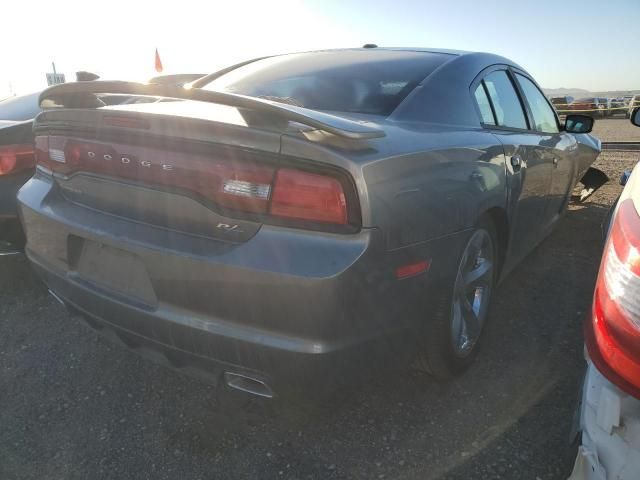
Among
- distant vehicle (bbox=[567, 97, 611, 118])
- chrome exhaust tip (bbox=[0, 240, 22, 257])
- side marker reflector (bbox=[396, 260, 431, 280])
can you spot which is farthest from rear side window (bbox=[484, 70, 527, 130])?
distant vehicle (bbox=[567, 97, 611, 118])

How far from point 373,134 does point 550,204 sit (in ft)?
7.76

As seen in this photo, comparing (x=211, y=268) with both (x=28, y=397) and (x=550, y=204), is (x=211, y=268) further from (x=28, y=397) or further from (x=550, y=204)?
(x=550, y=204)

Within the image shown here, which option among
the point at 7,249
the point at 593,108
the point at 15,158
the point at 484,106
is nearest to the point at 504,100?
the point at 484,106

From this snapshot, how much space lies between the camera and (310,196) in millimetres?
1601

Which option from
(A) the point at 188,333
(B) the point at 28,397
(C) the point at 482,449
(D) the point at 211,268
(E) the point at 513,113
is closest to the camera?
(D) the point at 211,268

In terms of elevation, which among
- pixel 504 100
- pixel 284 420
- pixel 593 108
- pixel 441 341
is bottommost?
pixel 593 108

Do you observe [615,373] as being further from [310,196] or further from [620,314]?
[310,196]

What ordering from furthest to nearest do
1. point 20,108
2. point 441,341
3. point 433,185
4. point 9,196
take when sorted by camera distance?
point 20,108, point 9,196, point 441,341, point 433,185

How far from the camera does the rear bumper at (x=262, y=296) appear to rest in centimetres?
157

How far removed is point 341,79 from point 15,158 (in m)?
2.17

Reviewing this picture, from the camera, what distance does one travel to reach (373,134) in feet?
5.55

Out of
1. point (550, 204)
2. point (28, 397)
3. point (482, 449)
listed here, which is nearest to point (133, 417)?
point (28, 397)

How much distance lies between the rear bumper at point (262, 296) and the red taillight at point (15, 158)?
63.9 inches

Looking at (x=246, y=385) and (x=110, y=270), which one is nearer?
(x=246, y=385)
